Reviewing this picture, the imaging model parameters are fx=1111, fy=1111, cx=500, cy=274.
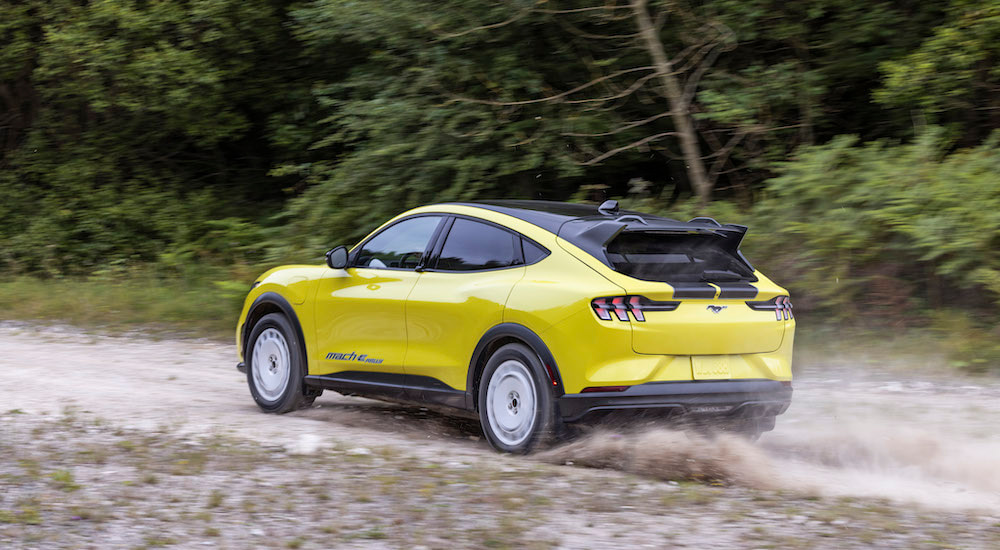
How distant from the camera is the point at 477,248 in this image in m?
7.28

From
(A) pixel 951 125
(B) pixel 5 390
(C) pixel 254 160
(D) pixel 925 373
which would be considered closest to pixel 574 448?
(D) pixel 925 373

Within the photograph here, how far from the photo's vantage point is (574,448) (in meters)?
6.50

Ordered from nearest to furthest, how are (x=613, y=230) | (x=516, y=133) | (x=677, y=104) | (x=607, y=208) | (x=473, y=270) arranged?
(x=613, y=230), (x=473, y=270), (x=607, y=208), (x=677, y=104), (x=516, y=133)

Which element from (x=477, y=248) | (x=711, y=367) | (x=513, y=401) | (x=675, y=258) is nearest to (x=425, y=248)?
(x=477, y=248)

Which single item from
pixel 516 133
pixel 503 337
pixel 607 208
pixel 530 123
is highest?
pixel 530 123

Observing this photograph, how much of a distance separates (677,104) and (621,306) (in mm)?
8503

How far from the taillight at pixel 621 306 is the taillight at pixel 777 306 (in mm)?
812

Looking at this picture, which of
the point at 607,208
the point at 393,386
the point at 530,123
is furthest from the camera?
the point at 530,123

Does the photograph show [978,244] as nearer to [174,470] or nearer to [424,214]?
[424,214]

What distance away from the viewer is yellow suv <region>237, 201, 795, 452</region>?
6.32 meters

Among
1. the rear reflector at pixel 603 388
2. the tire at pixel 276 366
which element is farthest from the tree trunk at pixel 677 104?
the rear reflector at pixel 603 388

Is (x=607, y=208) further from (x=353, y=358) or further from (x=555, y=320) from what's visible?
(x=353, y=358)

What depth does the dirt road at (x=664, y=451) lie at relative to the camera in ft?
16.2

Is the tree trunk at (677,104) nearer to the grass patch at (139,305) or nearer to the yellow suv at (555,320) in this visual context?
the grass patch at (139,305)
